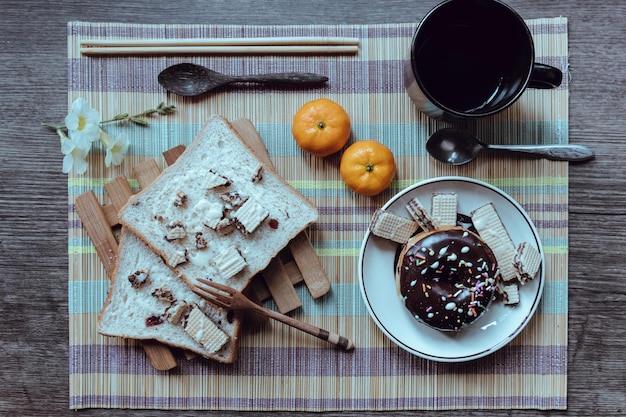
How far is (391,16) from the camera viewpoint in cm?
141

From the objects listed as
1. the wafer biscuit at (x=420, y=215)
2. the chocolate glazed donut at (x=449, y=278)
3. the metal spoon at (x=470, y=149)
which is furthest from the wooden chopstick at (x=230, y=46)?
the chocolate glazed donut at (x=449, y=278)

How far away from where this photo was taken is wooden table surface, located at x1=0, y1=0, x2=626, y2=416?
1.41m

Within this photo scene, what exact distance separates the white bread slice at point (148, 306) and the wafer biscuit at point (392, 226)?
409mm

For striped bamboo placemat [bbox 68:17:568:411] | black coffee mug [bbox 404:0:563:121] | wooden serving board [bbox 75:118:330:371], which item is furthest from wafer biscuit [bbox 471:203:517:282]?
wooden serving board [bbox 75:118:330:371]

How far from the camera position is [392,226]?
4.35ft

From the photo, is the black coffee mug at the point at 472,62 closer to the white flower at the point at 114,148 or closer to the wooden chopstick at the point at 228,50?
the wooden chopstick at the point at 228,50

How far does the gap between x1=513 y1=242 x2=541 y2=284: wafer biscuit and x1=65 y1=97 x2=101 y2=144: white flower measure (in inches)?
41.6

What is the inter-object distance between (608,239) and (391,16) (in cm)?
79

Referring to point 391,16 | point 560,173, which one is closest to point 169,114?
point 391,16

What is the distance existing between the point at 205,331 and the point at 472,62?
88 cm

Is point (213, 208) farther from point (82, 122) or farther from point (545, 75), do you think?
point (545, 75)

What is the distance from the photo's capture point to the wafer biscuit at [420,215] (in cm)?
134

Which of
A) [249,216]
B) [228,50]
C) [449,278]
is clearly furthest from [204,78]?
[449,278]

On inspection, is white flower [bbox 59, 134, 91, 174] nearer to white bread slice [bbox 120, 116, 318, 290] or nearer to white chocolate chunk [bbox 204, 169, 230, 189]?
white bread slice [bbox 120, 116, 318, 290]
